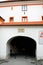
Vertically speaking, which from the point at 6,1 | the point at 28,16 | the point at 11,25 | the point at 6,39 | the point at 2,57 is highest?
the point at 6,1

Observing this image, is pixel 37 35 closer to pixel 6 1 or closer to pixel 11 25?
pixel 11 25

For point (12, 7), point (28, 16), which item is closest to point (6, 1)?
point (12, 7)

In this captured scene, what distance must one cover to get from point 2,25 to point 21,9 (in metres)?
15.0

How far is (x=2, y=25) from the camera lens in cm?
1773

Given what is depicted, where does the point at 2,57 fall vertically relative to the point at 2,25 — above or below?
below

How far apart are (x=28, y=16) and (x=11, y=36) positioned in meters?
14.6

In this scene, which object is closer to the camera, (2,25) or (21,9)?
(2,25)

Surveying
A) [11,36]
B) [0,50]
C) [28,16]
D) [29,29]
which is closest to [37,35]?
[29,29]

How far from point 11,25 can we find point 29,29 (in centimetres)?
177

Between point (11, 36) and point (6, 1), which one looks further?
point (6, 1)

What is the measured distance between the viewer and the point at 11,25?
57.9 ft

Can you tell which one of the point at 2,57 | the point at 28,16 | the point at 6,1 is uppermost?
the point at 6,1

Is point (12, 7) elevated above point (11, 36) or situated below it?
above

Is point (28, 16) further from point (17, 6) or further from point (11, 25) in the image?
point (11, 25)
